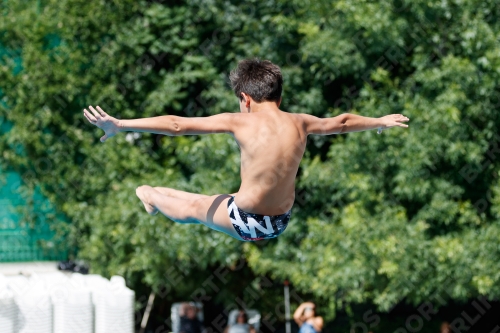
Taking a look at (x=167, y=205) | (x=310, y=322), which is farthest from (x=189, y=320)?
(x=167, y=205)

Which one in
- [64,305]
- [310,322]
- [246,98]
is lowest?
[310,322]

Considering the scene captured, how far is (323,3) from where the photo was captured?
9.41 metres

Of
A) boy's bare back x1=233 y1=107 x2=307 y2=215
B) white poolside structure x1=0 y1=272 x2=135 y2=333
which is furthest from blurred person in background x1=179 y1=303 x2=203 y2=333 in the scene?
boy's bare back x1=233 y1=107 x2=307 y2=215

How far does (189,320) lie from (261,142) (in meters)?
5.30

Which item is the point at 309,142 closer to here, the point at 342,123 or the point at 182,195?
the point at 182,195

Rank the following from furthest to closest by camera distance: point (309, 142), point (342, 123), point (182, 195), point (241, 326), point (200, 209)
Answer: point (309, 142), point (241, 326), point (182, 195), point (200, 209), point (342, 123)

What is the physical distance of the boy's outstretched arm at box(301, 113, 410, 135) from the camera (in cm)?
457

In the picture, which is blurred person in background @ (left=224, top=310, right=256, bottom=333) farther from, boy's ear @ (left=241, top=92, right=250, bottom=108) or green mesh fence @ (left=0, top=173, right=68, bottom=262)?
boy's ear @ (left=241, top=92, right=250, bottom=108)

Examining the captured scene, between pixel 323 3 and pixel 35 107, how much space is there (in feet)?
13.3

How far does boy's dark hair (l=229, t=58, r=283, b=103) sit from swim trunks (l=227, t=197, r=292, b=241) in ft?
2.08

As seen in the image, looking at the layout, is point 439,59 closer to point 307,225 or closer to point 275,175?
point 307,225

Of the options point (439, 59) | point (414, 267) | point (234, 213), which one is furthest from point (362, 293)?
point (234, 213)

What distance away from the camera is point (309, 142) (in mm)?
10070

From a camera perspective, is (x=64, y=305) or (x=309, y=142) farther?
(x=309, y=142)
